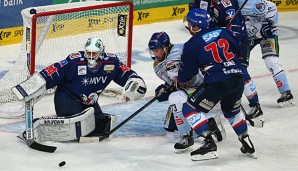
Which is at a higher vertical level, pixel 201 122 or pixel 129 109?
pixel 201 122

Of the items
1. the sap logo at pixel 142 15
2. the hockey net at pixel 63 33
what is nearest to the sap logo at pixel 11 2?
the sap logo at pixel 142 15

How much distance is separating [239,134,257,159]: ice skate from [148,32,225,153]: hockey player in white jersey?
40 cm

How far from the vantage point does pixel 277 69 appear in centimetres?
809

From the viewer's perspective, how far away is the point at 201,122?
6211mm

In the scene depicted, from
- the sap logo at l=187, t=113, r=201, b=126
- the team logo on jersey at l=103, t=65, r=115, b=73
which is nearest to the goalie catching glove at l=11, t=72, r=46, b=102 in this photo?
the team logo on jersey at l=103, t=65, r=115, b=73

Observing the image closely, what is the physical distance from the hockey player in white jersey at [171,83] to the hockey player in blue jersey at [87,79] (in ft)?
0.81

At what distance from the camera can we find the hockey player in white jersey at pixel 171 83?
654 cm

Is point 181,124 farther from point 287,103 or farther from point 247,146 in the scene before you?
point 287,103

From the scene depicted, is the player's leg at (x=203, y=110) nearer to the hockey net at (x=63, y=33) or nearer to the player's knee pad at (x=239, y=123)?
the player's knee pad at (x=239, y=123)

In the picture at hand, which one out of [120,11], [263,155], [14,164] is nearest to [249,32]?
[120,11]

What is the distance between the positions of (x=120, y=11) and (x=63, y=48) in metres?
0.67

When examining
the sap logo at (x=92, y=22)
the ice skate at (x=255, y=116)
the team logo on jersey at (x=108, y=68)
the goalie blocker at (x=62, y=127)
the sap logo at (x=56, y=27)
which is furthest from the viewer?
the sap logo at (x=92, y=22)

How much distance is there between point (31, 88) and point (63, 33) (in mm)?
1547

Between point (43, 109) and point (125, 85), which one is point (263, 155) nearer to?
point (125, 85)
